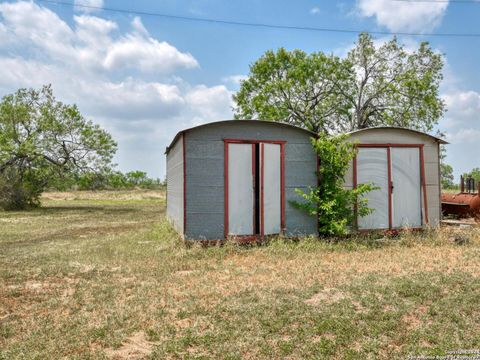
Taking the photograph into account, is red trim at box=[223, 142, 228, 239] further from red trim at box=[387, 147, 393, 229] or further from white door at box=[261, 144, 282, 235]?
red trim at box=[387, 147, 393, 229]

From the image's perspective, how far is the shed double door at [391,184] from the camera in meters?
8.91

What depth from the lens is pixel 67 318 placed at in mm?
4098

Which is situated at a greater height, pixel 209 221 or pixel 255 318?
pixel 209 221

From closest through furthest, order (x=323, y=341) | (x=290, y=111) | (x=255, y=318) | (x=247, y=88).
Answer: (x=323, y=341)
(x=255, y=318)
(x=290, y=111)
(x=247, y=88)

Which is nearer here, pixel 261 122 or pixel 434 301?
pixel 434 301

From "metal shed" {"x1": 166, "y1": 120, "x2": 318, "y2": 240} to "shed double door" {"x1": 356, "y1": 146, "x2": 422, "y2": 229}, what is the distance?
54.0 inches

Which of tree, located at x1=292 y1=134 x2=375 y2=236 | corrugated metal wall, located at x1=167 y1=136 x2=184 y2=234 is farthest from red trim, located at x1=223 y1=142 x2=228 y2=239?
tree, located at x1=292 y1=134 x2=375 y2=236

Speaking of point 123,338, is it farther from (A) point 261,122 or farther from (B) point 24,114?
(B) point 24,114

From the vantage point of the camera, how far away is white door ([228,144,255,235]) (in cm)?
796

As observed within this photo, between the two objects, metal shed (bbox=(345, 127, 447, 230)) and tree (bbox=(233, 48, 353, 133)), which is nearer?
metal shed (bbox=(345, 127, 447, 230))

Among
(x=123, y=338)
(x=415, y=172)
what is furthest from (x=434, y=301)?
(x=415, y=172)

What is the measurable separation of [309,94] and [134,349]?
2216 centimetres

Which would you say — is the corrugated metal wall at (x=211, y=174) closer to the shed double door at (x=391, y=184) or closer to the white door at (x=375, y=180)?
the white door at (x=375, y=180)

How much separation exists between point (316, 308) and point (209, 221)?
157 inches
